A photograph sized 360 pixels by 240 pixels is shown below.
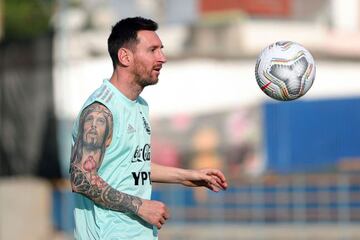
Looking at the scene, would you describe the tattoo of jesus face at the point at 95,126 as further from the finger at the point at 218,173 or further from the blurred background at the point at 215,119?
the blurred background at the point at 215,119

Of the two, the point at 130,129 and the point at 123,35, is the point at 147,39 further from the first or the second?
the point at 130,129

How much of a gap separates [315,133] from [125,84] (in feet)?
68.1

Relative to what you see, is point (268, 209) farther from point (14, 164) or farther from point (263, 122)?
point (263, 122)

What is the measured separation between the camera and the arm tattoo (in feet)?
22.6

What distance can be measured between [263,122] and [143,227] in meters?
21.8

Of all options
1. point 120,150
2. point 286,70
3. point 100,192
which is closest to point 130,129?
point 120,150

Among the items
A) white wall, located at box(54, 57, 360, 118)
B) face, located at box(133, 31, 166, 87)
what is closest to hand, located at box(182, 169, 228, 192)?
face, located at box(133, 31, 166, 87)

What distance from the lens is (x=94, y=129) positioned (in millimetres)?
6949

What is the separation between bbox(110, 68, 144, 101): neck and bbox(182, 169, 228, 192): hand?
747 millimetres

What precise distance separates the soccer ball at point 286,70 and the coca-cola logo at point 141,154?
1093 millimetres

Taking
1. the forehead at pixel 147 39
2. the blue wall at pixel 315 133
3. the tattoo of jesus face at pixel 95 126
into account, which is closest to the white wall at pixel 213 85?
the blue wall at pixel 315 133

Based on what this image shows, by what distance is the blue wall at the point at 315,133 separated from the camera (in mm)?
27188

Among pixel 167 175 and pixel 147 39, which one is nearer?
pixel 147 39

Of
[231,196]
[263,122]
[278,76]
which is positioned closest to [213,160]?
[263,122]
